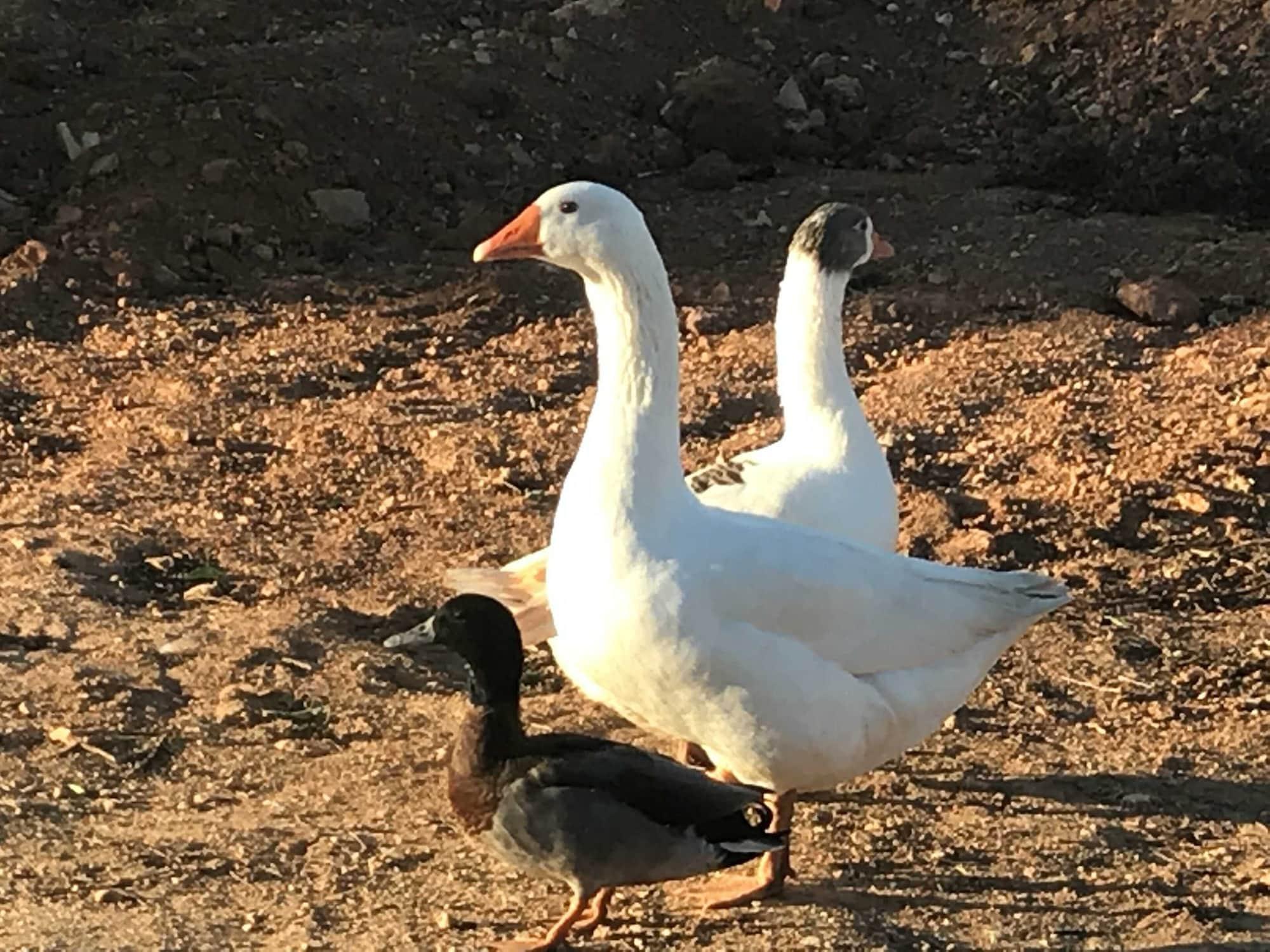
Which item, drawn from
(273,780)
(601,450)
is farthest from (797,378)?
(273,780)

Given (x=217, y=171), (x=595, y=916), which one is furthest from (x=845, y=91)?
(x=595, y=916)

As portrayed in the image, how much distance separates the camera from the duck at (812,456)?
204 inches

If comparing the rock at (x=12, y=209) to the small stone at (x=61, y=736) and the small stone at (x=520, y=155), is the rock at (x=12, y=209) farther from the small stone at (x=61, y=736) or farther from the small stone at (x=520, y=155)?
the small stone at (x=61, y=736)

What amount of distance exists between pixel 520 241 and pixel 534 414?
3.26 meters

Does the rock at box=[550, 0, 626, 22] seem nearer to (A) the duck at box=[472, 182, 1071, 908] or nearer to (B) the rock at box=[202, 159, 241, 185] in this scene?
(B) the rock at box=[202, 159, 241, 185]

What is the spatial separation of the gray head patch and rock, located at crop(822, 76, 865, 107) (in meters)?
5.97

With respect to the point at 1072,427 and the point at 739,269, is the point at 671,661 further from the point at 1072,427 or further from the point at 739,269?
the point at 739,269

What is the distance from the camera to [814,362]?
230 inches

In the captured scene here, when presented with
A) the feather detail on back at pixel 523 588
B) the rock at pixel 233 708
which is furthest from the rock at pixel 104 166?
the feather detail on back at pixel 523 588

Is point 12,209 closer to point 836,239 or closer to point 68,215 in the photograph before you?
point 68,215

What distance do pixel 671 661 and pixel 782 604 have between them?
31 centimetres

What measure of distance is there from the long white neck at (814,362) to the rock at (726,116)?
17.2ft

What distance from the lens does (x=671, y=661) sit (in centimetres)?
431

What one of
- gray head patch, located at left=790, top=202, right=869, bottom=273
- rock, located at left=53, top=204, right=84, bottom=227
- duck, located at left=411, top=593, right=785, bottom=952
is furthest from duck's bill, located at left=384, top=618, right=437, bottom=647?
rock, located at left=53, top=204, right=84, bottom=227
